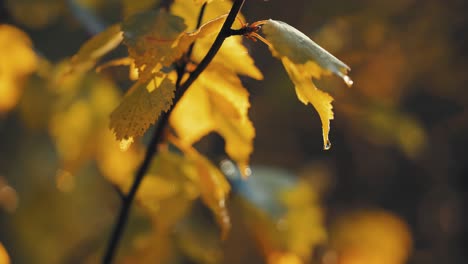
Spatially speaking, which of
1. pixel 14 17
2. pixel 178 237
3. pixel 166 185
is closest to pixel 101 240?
pixel 178 237

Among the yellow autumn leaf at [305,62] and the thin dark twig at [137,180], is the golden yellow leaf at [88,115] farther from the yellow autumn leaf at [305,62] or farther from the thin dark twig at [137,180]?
the yellow autumn leaf at [305,62]

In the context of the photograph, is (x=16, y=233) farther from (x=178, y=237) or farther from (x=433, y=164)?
(x=433, y=164)

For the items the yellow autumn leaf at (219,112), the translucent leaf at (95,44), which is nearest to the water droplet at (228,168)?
the yellow autumn leaf at (219,112)

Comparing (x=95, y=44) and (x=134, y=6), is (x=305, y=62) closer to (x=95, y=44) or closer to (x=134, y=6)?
(x=95, y=44)

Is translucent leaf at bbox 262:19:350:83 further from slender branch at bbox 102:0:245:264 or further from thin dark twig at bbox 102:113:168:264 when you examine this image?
thin dark twig at bbox 102:113:168:264

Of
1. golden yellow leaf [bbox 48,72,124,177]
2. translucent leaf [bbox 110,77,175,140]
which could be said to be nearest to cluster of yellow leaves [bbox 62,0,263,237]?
translucent leaf [bbox 110,77,175,140]
